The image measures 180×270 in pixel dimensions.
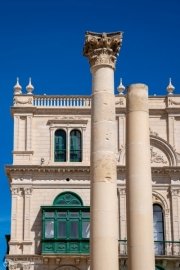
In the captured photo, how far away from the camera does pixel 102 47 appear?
95.1 ft

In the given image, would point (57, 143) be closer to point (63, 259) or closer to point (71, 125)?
point (71, 125)

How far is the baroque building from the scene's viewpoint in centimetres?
5025

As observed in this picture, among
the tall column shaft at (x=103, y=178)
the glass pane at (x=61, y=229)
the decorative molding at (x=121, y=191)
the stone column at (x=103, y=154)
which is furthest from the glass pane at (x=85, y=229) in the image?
the tall column shaft at (x=103, y=178)

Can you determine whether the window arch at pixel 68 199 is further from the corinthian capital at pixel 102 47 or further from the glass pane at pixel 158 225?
the corinthian capital at pixel 102 47

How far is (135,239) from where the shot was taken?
26328 mm

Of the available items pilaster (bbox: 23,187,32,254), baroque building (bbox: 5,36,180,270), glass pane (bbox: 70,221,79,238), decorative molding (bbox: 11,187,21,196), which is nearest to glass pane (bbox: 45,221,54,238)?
baroque building (bbox: 5,36,180,270)

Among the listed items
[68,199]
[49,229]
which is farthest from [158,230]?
[49,229]

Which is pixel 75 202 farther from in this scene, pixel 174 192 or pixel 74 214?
pixel 174 192

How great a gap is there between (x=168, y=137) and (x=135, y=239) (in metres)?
28.2

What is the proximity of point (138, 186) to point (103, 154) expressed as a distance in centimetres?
196

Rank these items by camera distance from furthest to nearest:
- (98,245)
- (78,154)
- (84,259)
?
(78,154), (84,259), (98,245)

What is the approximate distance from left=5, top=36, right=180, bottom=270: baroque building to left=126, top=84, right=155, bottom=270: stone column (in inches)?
905

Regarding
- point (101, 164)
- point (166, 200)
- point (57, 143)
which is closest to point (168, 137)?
point (166, 200)

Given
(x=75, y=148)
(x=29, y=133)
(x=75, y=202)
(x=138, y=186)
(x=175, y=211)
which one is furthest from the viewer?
(x=75, y=148)
